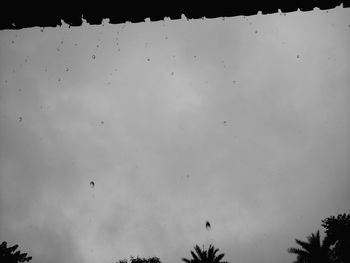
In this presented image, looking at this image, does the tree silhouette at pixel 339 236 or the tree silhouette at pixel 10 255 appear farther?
the tree silhouette at pixel 339 236

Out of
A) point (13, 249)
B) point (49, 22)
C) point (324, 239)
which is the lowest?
point (49, 22)

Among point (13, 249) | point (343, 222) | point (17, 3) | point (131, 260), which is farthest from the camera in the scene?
point (131, 260)

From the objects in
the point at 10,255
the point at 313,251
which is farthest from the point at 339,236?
the point at 10,255

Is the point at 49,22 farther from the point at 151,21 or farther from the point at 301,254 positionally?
the point at 301,254

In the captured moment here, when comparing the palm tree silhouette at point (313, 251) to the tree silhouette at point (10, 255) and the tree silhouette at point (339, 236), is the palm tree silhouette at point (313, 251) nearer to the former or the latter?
the tree silhouette at point (339, 236)

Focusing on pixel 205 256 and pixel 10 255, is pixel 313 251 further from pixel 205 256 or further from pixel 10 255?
pixel 10 255

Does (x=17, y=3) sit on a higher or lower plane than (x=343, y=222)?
lower

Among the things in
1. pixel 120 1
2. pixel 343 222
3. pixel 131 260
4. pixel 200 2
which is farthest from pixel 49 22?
pixel 131 260

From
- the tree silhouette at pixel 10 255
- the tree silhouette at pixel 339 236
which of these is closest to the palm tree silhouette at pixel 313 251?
the tree silhouette at pixel 339 236
